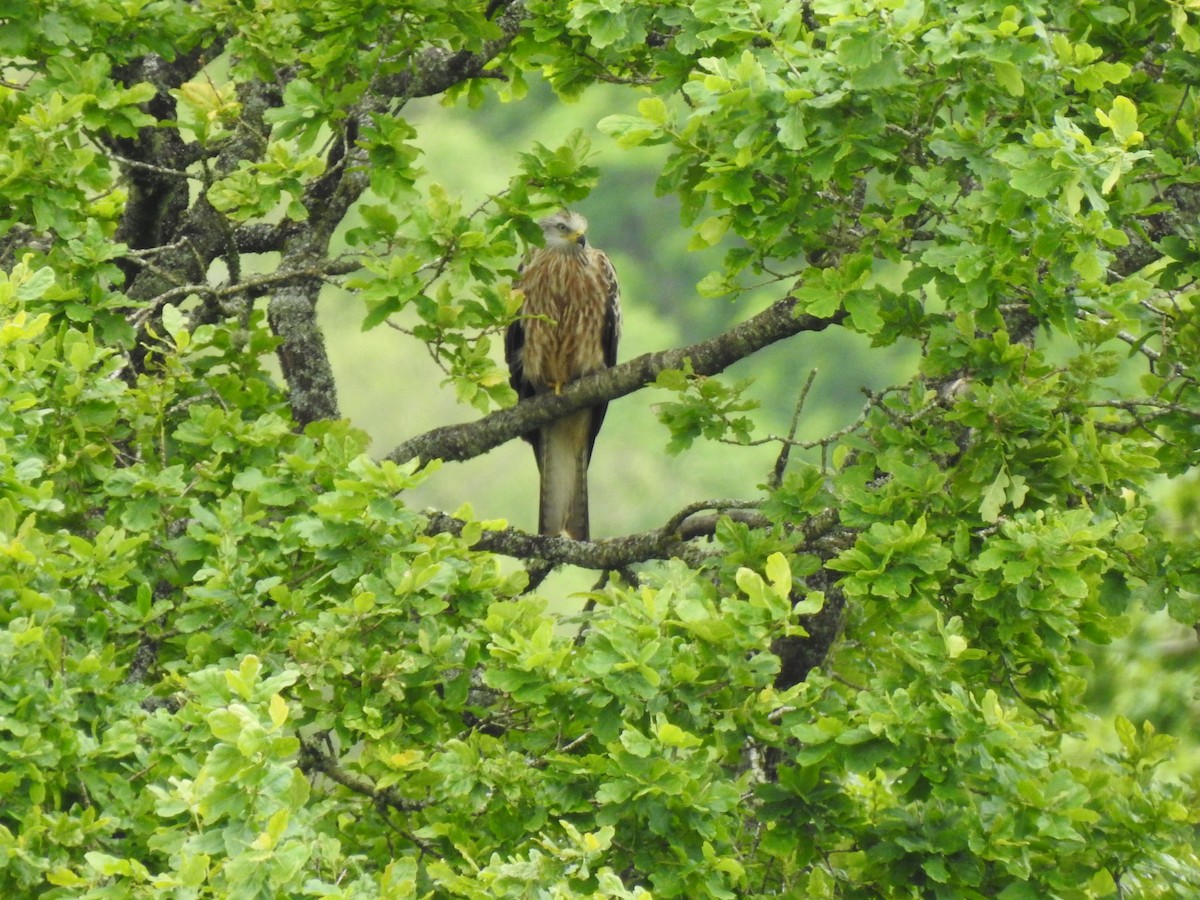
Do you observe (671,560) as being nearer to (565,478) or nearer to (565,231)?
(565,478)

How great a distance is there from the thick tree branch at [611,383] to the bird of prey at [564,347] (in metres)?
1.24

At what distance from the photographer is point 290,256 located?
5.89m

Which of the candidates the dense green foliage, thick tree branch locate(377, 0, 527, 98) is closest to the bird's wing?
thick tree branch locate(377, 0, 527, 98)

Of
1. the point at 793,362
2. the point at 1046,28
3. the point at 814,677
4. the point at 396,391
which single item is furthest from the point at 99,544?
the point at 793,362

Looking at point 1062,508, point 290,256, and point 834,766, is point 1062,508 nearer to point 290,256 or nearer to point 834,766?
point 834,766

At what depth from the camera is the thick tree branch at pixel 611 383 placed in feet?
18.5

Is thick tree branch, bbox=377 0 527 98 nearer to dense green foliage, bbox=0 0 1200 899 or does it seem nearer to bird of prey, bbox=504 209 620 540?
dense green foliage, bbox=0 0 1200 899

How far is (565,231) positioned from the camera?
8.18 meters

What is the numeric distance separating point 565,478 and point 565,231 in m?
1.27

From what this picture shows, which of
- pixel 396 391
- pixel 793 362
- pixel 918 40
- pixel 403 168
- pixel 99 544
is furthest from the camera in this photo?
pixel 793 362

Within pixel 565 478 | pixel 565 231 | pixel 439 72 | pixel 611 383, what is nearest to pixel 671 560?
pixel 611 383

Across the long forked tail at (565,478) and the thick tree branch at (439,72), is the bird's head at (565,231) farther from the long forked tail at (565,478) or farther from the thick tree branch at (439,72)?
the thick tree branch at (439,72)

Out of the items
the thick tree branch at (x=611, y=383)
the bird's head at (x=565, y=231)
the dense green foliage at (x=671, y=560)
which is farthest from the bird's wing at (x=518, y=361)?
the dense green foliage at (x=671, y=560)

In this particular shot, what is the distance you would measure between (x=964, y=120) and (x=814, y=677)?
4.65 ft
